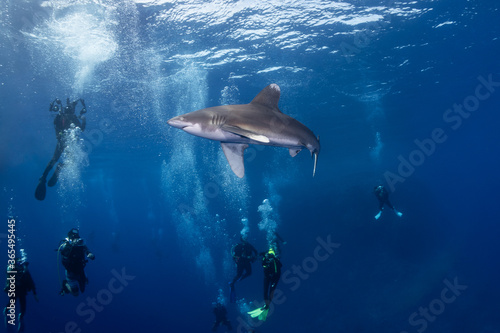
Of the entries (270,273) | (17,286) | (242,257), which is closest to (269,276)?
(270,273)

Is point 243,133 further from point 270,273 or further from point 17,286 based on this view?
point 17,286

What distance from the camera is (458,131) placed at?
147ft

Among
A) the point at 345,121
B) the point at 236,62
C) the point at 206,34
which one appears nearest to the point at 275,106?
the point at 206,34

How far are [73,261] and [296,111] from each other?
2163 cm

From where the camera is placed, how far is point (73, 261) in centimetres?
759

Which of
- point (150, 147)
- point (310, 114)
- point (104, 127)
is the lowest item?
point (150, 147)

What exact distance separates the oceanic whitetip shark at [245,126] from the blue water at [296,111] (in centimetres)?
964

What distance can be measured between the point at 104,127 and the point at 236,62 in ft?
54.1

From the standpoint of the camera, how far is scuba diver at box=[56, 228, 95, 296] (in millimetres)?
7477

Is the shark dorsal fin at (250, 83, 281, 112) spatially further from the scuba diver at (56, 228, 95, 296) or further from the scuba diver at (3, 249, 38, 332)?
the scuba diver at (3, 249, 38, 332)

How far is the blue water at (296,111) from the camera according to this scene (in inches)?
507

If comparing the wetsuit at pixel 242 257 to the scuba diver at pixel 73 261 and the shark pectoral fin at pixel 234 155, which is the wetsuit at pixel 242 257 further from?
the shark pectoral fin at pixel 234 155

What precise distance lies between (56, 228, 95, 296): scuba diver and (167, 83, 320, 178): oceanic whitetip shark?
6.22 metres

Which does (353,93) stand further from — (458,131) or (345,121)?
(458,131)
